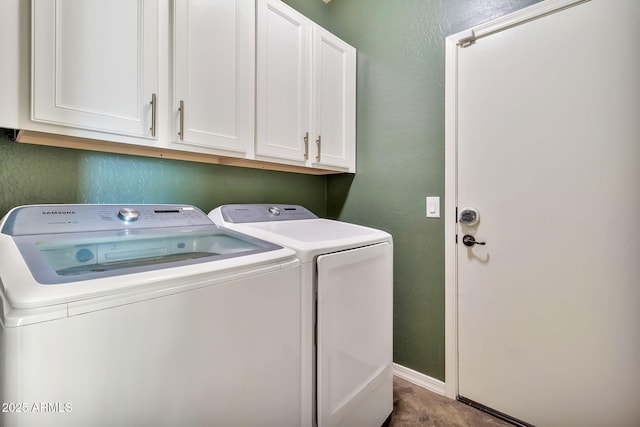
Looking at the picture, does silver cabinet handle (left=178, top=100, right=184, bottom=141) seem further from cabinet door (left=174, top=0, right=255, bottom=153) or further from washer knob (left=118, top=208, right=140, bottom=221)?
washer knob (left=118, top=208, right=140, bottom=221)

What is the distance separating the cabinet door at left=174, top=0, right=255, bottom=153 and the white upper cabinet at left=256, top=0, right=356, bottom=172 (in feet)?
0.27

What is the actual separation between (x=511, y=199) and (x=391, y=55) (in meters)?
1.22

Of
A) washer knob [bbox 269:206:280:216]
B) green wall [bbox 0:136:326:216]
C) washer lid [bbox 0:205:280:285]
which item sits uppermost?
green wall [bbox 0:136:326:216]

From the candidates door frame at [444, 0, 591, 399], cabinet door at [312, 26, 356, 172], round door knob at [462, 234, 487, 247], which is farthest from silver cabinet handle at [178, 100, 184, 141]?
round door knob at [462, 234, 487, 247]

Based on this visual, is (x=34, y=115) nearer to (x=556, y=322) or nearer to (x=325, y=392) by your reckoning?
(x=325, y=392)

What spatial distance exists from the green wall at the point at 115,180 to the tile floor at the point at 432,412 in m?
1.52

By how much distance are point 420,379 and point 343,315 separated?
104 cm

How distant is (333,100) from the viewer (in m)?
2.01

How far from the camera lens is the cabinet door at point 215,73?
127 centimetres

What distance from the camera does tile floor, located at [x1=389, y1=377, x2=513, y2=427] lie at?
59.8 inches

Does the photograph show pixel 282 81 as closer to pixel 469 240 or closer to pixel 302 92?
pixel 302 92

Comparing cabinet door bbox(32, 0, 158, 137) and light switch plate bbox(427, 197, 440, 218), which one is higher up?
cabinet door bbox(32, 0, 158, 137)

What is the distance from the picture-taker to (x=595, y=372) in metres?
1.30

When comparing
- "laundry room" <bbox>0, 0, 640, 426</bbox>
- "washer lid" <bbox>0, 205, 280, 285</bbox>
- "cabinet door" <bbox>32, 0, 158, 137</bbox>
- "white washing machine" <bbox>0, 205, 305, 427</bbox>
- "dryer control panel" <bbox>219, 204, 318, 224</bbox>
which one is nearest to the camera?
"white washing machine" <bbox>0, 205, 305, 427</bbox>
